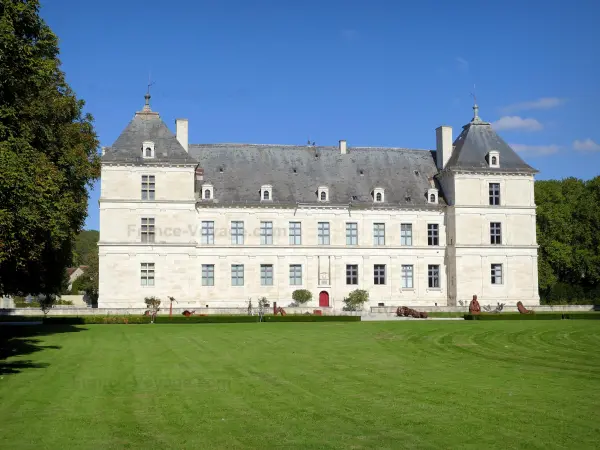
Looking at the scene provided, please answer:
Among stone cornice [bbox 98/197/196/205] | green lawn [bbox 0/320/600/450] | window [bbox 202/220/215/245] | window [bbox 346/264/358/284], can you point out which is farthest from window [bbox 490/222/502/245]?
green lawn [bbox 0/320/600/450]

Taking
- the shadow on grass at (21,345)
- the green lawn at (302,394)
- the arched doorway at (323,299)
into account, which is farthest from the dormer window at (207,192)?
the green lawn at (302,394)

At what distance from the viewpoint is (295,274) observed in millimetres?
52312

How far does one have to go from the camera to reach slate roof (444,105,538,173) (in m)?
53.6

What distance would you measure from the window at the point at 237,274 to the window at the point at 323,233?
6.20 m

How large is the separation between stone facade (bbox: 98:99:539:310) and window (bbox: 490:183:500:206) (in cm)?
23

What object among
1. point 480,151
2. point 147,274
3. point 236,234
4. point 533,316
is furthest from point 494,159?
point 147,274

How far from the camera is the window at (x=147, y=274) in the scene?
49250mm

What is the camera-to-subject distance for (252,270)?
5178cm

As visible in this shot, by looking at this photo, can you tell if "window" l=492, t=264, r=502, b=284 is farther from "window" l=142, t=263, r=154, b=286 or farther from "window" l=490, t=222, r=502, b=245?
"window" l=142, t=263, r=154, b=286

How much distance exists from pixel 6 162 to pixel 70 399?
22.3 feet

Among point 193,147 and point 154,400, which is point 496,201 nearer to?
point 193,147

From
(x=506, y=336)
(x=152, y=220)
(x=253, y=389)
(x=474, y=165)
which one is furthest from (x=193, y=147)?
(x=253, y=389)

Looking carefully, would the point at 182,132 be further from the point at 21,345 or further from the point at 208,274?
the point at 21,345

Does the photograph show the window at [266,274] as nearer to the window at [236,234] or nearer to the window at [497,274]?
the window at [236,234]
